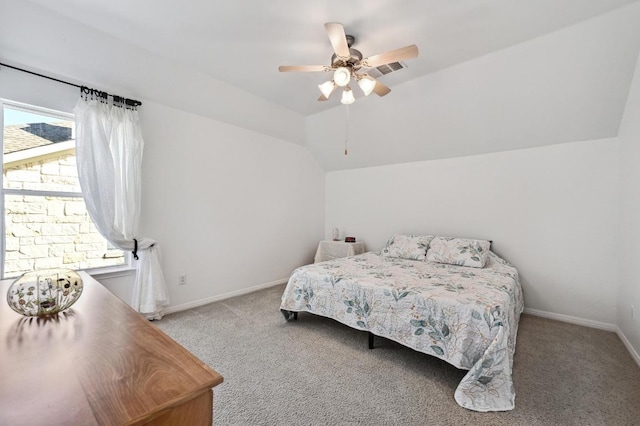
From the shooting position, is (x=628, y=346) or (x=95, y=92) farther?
(x=95, y=92)

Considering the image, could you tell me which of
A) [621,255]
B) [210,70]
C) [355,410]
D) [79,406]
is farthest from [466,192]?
[79,406]

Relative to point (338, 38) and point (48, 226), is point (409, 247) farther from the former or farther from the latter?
point (48, 226)

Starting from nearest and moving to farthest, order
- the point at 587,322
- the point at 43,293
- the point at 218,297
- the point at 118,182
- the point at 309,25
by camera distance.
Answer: the point at 43,293 < the point at 309,25 < the point at 118,182 < the point at 587,322 < the point at 218,297

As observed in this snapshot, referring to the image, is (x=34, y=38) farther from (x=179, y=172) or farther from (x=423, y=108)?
(x=423, y=108)

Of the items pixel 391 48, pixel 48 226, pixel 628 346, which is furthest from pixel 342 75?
pixel 628 346

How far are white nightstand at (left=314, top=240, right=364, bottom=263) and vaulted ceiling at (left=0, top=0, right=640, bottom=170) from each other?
1977 mm

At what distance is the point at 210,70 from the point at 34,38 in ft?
4.24

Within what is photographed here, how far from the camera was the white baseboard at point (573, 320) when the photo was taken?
2.76 m

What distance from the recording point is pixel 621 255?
8.63 feet

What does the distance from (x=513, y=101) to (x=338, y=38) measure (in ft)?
6.94

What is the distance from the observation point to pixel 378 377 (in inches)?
78.2

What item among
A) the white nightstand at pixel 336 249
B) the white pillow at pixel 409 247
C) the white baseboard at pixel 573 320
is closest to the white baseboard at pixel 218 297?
the white nightstand at pixel 336 249

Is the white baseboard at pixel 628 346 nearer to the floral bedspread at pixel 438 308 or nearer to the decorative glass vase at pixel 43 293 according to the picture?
the floral bedspread at pixel 438 308

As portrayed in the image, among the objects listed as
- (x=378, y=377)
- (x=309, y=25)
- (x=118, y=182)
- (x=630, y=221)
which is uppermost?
(x=309, y=25)
